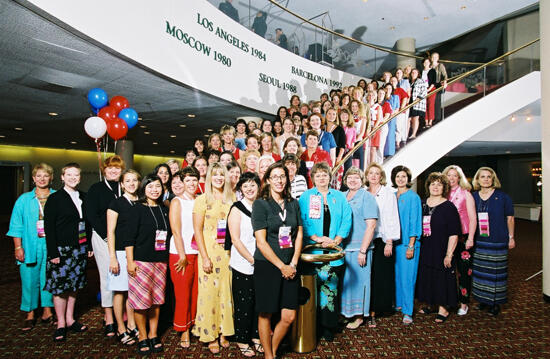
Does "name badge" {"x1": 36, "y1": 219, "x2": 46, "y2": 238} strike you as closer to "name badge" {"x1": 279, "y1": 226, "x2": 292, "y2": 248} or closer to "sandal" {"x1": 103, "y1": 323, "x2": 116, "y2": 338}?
"sandal" {"x1": 103, "y1": 323, "x2": 116, "y2": 338}

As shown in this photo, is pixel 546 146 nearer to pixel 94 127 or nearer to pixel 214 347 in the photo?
pixel 214 347

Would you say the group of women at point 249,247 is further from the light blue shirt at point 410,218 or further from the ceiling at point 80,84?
the ceiling at point 80,84

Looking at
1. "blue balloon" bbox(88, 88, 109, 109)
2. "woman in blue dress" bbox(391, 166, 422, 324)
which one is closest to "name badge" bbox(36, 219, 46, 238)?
"blue balloon" bbox(88, 88, 109, 109)

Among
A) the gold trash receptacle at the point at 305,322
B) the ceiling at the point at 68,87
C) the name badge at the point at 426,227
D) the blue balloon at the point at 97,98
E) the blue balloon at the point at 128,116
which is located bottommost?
the gold trash receptacle at the point at 305,322

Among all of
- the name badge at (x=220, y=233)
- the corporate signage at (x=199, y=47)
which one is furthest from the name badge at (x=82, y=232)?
the corporate signage at (x=199, y=47)

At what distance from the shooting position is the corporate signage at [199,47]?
423cm

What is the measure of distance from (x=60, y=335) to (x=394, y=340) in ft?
10.0

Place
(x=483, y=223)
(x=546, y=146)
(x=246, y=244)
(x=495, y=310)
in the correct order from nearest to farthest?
(x=246, y=244) → (x=495, y=310) → (x=483, y=223) → (x=546, y=146)

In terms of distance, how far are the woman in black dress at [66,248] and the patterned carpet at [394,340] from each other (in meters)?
0.25

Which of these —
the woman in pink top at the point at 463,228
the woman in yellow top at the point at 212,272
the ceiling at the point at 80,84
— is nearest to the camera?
the woman in yellow top at the point at 212,272

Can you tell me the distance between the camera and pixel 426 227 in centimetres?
353

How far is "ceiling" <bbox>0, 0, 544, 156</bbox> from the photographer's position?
4.23m

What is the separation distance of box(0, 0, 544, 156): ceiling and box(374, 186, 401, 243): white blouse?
13.7 feet

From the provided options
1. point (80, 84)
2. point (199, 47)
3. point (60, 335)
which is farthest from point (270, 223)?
point (80, 84)
